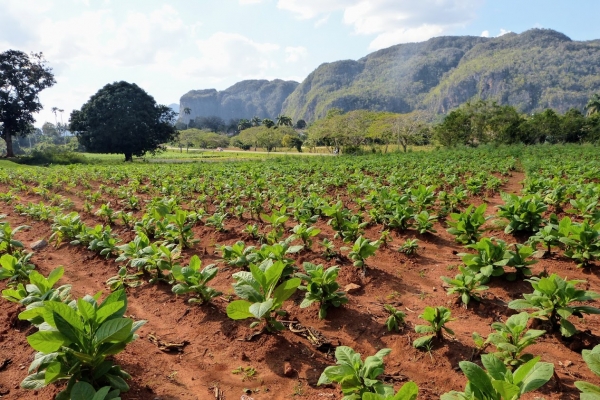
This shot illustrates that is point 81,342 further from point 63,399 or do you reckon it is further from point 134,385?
point 134,385

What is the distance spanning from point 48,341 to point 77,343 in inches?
6.7

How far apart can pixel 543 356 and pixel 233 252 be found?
3.40 meters

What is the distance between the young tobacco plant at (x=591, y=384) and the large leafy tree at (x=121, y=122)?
46529 millimetres

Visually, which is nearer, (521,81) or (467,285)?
(467,285)

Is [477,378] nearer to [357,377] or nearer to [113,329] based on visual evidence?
[357,377]

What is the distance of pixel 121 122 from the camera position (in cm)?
4253

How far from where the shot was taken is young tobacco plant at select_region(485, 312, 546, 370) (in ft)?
8.71

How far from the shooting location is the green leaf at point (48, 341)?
91.8 inches

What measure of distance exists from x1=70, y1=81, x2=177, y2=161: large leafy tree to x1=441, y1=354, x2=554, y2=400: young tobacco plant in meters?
46.2

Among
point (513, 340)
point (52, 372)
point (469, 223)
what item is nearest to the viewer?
point (52, 372)

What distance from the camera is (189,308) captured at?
13.4 feet

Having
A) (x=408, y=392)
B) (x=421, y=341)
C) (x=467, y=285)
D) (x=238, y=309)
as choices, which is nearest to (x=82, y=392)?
(x=238, y=309)

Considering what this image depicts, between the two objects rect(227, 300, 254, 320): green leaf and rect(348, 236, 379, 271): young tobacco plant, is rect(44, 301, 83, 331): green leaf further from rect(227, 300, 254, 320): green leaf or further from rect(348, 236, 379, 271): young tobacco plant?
rect(348, 236, 379, 271): young tobacco plant

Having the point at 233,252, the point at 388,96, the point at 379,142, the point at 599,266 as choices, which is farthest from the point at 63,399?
the point at 388,96
